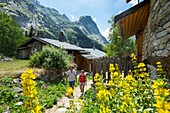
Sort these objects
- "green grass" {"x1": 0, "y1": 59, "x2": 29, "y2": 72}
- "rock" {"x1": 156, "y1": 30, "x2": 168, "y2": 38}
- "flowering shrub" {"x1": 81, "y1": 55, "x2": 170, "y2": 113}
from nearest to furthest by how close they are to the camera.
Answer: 1. "flowering shrub" {"x1": 81, "y1": 55, "x2": 170, "y2": 113}
2. "rock" {"x1": 156, "y1": 30, "x2": 168, "y2": 38}
3. "green grass" {"x1": 0, "y1": 59, "x2": 29, "y2": 72}

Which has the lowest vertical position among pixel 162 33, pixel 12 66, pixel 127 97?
pixel 127 97

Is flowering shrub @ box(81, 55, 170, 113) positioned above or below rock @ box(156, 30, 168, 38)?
below

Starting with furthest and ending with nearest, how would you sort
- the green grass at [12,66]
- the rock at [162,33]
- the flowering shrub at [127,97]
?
the green grass at [12,66] → the rock at [162,33] → the flowering shrub at [127,97]

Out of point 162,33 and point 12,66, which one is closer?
point 162,33

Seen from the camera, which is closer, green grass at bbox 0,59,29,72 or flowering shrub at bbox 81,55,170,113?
flowering shrub at bbox 81,55,170,113

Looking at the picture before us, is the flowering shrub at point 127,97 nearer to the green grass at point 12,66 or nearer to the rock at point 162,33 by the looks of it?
the rock at point 162,33

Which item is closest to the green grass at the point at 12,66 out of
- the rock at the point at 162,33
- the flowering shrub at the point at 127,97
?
the rock at the point at 162,33

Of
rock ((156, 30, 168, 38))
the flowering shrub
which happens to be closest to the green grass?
rock ((156, 30, 168, 38))

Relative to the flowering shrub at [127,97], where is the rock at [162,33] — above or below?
above

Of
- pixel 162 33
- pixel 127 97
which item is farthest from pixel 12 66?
pixel 127 97

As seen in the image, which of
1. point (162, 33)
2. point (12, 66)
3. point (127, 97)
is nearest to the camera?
point (127, 97)

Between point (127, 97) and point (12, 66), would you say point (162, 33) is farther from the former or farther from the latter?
point (12, 66)

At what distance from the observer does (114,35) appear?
34844 mm

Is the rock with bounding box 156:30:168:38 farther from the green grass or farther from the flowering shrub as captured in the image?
the green grass
